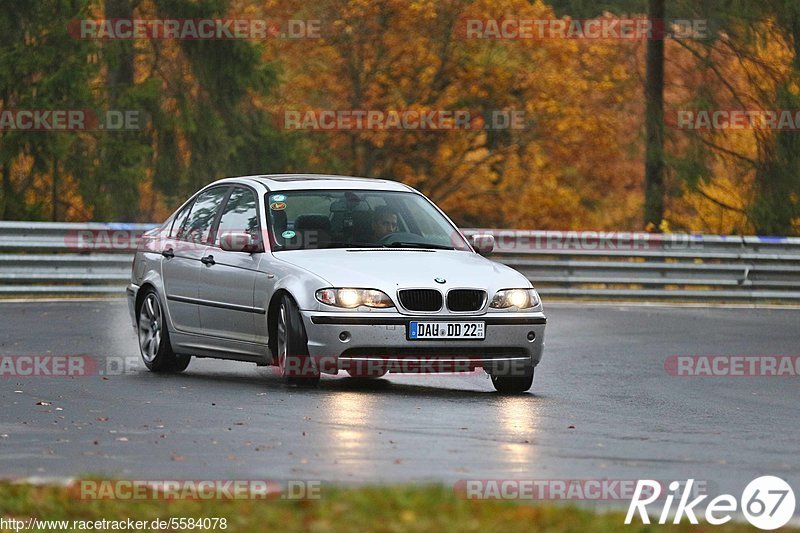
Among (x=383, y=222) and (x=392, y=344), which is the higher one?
(x=383, y=222)

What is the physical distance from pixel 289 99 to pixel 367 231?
109ft

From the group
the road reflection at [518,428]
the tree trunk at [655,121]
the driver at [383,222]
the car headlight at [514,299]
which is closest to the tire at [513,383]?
the road reflection at [518,428]

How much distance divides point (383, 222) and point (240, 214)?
1182 millimetres

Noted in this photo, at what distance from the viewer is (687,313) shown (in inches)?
944

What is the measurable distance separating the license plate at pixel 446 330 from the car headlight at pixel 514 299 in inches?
8.2

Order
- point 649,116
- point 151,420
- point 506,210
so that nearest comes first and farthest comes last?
point 151,420, point 649,116, point 506,210

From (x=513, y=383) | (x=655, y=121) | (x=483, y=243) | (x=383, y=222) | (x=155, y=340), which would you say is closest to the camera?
(x=513, y=383)

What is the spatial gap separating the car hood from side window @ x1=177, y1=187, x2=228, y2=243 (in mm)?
1394

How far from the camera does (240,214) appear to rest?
1429 cm

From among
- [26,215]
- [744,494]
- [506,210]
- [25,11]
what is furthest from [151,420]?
→ [506,210]

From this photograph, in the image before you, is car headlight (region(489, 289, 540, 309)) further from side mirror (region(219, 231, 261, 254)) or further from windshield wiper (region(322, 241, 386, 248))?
side mirror (region(219, 231, 261, 254))

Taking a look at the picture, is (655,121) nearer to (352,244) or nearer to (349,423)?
(352,244)

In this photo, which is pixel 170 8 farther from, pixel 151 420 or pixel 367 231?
pixel 151 420

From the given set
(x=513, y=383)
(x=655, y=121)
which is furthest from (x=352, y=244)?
(x=655, y=121)
